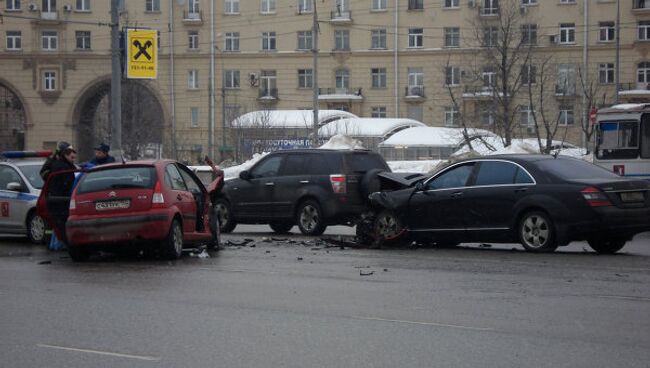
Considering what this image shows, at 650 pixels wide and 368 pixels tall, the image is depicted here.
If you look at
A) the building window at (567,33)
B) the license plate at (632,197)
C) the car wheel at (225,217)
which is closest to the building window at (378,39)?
the building window at (567,33)

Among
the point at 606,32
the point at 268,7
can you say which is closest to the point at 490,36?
the point at 606,32

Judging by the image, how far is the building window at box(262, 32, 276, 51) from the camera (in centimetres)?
7885

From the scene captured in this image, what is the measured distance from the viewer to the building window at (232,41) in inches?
3105

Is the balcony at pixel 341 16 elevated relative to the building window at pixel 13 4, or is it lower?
lower

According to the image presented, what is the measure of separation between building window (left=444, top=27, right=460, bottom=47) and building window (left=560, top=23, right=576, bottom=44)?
23.9ft

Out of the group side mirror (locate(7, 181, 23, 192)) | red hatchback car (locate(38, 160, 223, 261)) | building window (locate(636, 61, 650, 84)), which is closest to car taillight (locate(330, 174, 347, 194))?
red hatchback car (locate(38, 160, 223, 261))

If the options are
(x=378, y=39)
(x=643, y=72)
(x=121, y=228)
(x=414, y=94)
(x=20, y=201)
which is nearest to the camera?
(x=121, y=228)

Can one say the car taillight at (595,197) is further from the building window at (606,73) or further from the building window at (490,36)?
the building window at (606,73)

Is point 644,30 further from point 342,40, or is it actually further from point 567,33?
point 342,40

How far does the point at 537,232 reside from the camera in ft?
52.6

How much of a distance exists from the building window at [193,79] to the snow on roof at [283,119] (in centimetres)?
1098

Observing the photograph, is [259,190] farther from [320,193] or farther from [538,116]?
[538,116]

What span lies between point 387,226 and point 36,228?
6881mm

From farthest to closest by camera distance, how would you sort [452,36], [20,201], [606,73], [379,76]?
[379,76]
[452,36]
[606,73]
[20,201]
